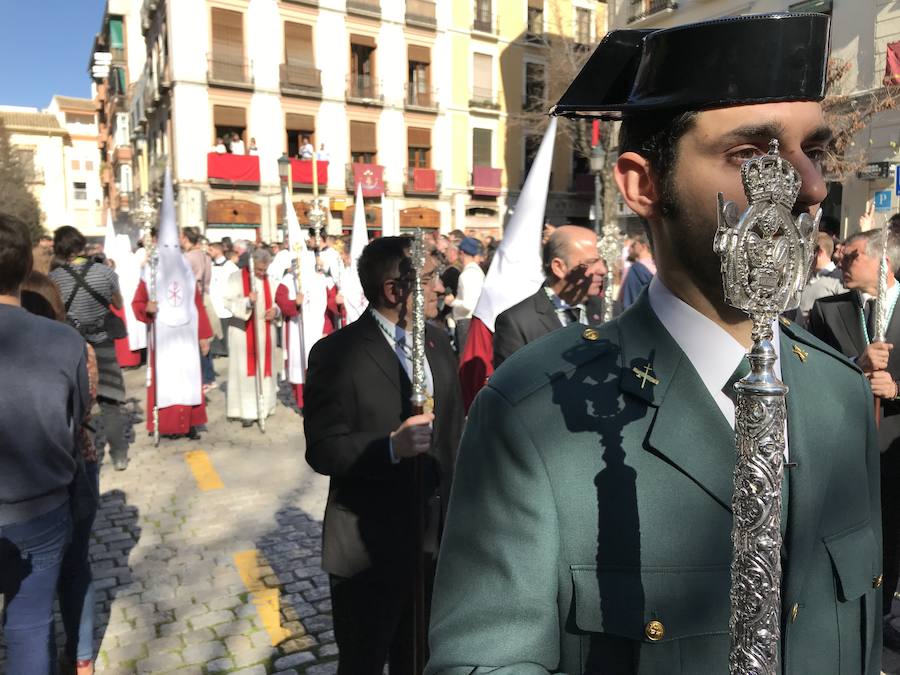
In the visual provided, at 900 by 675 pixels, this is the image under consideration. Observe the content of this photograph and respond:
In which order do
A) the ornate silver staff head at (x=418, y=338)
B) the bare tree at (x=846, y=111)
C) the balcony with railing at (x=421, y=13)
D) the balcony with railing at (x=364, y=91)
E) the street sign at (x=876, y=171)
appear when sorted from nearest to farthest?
the ornate silver staff head at (x=418, y=338)
the bare tree at (x=846, y=111)
the street sign at (x=876, y=171)
the balcony with railing at (x=364, y=91)
the balcony with railing at (x=421, y=13)

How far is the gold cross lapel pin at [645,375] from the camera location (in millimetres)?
1078

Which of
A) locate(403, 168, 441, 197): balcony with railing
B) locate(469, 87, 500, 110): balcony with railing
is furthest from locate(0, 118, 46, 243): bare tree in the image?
locate(469, 87, 500, 110): balcony with railing

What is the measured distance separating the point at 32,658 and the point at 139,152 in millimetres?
37153

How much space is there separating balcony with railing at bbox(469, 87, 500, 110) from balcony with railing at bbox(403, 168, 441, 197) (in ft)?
13.2

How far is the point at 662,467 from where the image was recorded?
1.03 metres

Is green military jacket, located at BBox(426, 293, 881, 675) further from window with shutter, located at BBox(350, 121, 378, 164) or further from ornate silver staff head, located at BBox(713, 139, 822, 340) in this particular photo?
window with shutter, located at BBox(350, 121, 378, 164)

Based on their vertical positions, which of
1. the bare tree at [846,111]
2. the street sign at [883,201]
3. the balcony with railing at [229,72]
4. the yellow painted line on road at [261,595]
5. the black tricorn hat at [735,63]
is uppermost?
the balcony with railing at [229,72]

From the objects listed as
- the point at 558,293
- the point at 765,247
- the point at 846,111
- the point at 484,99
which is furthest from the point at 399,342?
the point at 484,99

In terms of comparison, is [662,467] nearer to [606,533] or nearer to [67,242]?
[606,533]

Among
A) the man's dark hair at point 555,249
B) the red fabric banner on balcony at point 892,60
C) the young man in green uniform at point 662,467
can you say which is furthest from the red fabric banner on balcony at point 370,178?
the young man in green uniform at point 662,467

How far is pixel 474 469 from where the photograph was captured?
104 centimetres

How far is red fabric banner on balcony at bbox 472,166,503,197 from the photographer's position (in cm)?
3225

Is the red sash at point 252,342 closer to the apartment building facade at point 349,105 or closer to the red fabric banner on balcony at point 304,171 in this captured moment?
the apartment building facade at point 349,105

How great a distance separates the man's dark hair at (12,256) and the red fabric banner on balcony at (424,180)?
1123 inches
